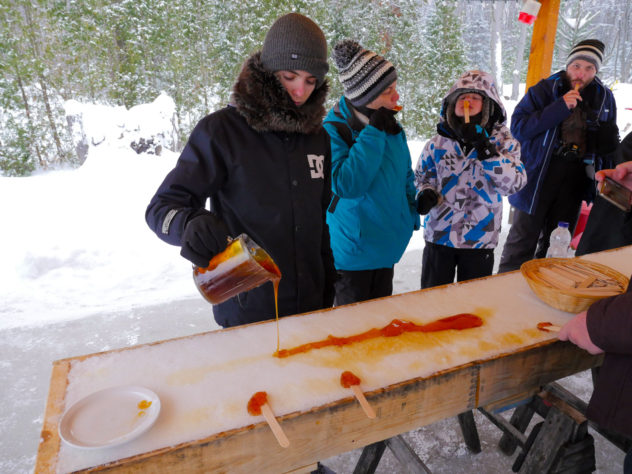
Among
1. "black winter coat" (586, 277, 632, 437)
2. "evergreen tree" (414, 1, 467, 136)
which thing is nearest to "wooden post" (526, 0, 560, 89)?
"black winter coat" (586, 277, 632, 437)

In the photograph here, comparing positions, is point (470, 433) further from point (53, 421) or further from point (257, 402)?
point (53, 421)

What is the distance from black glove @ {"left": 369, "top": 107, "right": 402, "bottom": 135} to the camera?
1.94 m

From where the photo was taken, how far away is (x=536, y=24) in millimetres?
4441

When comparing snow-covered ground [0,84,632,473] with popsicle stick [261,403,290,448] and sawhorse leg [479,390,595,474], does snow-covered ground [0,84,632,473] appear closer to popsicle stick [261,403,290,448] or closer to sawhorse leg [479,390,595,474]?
sawhorse leg [479,390,595,474]

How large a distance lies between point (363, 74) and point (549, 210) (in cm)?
214

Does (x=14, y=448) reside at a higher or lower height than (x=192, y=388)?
lower

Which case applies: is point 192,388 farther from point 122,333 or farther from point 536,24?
point 536,24

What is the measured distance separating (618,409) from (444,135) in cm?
177

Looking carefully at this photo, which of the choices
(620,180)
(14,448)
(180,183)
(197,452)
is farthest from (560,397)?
(14,448)

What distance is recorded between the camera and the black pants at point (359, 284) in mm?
2146

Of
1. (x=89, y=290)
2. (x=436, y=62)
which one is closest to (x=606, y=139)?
(x=89, y=290)

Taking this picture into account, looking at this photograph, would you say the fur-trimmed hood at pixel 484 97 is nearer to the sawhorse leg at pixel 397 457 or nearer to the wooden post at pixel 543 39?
the sawhorse leg at pixel 397 457

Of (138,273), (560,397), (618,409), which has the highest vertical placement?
(618,409)

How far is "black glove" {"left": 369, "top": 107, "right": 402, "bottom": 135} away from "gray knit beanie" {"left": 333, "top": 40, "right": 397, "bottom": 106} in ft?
0.33
